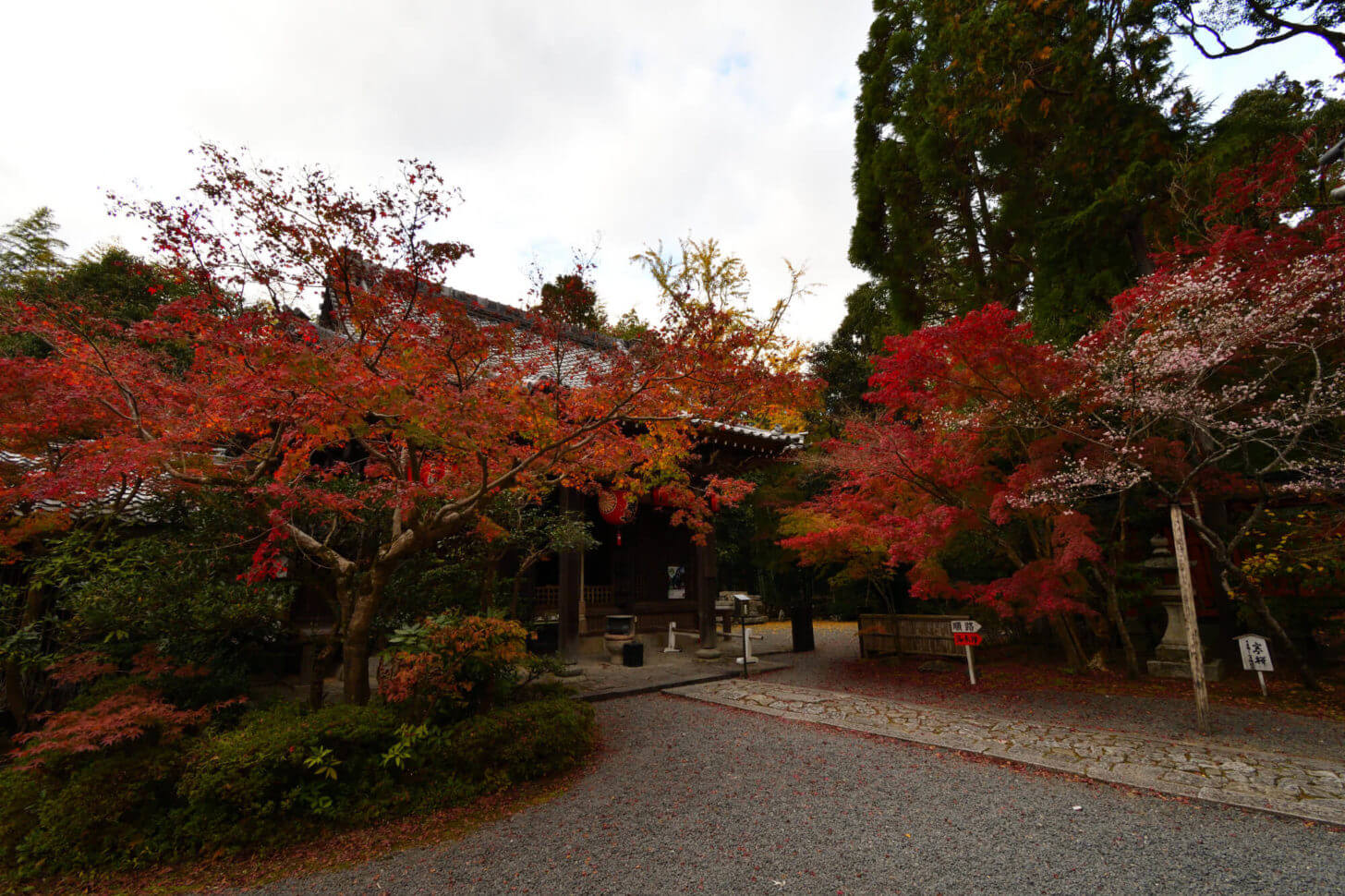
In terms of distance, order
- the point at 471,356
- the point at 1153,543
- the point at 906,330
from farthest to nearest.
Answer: the point at 906,330, the point at 1153,543, the point at 471,356

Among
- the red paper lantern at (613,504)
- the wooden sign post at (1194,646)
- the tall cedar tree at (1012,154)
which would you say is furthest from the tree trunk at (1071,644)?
the red paper lantern at (613,504)

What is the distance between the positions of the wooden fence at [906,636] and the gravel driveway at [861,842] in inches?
193

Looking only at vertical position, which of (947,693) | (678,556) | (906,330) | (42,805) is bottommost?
(947,693)

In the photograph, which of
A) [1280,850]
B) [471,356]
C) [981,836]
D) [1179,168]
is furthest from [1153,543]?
[471,356]

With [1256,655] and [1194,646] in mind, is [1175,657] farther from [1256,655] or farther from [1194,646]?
[1194,646]

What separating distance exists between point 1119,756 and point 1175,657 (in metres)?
4.65

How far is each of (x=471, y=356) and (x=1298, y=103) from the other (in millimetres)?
12586

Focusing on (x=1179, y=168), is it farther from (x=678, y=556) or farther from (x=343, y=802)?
(x=343, y=802)

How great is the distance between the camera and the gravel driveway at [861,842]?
316cm

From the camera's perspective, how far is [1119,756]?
502cm

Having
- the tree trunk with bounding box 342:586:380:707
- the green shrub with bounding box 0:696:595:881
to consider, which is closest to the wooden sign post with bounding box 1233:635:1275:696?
the green shrub with bounding box 0:696:595:881

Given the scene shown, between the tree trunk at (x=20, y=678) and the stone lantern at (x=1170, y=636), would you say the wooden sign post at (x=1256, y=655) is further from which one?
the tree trunk at (x=20, y=678)

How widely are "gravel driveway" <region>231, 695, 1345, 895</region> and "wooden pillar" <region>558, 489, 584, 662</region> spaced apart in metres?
4.35

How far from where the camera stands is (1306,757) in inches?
190
